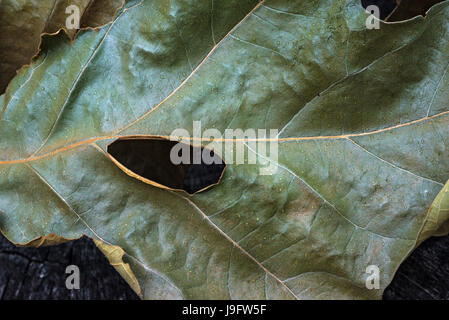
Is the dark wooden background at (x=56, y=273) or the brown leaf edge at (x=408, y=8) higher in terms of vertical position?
the brown leaf edge at (x=408, y=8)

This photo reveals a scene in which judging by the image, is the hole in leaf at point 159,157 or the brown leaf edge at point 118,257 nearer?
the brown leaf edge at point 118,257

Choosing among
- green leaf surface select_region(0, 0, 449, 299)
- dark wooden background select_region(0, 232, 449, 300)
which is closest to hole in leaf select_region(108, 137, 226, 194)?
green leaf surface select_region(0, 0, 449, 299)

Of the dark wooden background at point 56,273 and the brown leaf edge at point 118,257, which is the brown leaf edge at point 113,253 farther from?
the dark wooden background at point 56,273

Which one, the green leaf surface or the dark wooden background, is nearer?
the green leaf surface

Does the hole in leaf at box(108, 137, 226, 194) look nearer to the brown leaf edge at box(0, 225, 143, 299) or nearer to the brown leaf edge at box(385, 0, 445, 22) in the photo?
the brown leaf edge at box(0, 225, 143, 299)

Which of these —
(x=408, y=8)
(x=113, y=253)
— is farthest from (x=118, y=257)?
(x=408, y=8)

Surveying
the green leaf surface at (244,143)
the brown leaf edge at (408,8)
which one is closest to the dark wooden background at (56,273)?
the green leaf surface at (244,143)

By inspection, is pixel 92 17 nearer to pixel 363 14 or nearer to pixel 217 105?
pixel 217 105

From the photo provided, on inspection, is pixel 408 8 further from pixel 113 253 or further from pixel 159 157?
pixel 113 253
